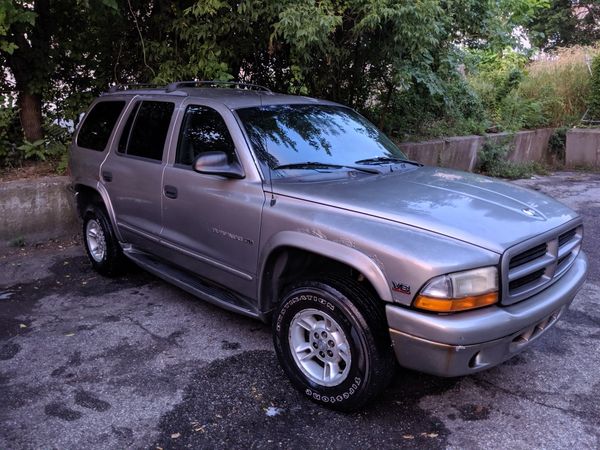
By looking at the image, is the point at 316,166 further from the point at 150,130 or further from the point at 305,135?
the point at 150,130

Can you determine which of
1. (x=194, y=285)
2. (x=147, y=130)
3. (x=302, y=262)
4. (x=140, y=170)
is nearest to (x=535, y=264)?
(x=302, y=262)

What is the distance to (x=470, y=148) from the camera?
1085 cm

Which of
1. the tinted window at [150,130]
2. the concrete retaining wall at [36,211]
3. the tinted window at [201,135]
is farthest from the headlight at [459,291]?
the concrete retaining wall at [36,211]

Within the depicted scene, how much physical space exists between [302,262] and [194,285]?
111cm

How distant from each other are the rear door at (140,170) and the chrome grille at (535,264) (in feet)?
8.91

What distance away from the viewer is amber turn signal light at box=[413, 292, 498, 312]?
2.72m

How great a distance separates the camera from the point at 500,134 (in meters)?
11.6

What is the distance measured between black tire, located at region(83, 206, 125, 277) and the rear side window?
29.4 inches

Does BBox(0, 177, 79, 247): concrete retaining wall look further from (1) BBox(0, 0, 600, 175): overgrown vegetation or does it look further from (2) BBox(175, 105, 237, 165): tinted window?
(2) BBox(175, 105, 237, 165): tinted window

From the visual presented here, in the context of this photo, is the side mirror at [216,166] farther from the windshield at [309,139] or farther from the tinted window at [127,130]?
the tinted window at [127,130]

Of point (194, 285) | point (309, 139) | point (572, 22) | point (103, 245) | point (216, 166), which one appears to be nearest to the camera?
point (216, 166)

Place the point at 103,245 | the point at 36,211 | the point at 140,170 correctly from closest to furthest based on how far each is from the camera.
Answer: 1. the point at 140,170
2. the point at 103,245
3. the point at 36,211

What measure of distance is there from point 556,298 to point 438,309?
0.91m

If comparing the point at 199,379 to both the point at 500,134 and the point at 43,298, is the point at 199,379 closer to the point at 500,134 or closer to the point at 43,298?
the point at 43,298
